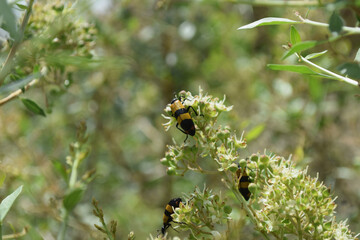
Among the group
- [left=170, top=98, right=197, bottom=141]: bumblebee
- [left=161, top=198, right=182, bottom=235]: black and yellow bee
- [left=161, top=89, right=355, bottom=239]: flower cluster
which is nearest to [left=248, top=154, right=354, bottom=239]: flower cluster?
[left=161, top=89, right=355, bottom=239]: flower cluster

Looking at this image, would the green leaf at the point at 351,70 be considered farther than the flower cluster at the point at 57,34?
No

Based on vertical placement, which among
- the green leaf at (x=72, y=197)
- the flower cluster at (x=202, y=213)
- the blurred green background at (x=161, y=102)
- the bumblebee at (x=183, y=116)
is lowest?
the blurred green background at (x=161, y=102)

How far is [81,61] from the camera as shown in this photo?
36.7 inches

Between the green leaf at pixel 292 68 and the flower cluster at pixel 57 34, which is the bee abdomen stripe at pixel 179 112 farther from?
the flower cluster at pixel 57 34

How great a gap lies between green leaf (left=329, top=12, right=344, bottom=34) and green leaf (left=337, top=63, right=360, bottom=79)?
239mm

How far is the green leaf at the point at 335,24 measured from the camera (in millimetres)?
963

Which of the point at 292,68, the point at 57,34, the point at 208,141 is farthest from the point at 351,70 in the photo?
the point at 57,34

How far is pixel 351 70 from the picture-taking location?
1168mm

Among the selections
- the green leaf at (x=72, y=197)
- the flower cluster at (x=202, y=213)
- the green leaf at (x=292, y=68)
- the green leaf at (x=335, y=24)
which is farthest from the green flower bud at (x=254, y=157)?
the green leaf at (x=72, y=197)

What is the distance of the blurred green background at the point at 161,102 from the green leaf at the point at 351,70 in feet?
5.67

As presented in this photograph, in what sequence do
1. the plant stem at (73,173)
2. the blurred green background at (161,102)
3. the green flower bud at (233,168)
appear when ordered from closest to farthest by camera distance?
the green flower bud at (233,168), the plant stem at (73,173), the blurred green background at (161,102)

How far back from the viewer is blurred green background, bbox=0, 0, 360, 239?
3111mm

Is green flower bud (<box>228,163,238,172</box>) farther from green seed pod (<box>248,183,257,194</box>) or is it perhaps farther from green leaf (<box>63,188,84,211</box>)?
green leaf (<box>63,188,84,211</box>)

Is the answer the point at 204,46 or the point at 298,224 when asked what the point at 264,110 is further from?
the point at 298,224
